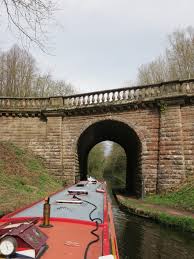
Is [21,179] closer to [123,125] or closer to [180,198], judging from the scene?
[123,125]

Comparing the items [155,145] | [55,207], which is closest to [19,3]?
[55,207]

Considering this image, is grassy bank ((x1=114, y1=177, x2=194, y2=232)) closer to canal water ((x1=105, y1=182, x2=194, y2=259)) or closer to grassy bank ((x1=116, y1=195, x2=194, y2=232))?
grassy bank ((x1=116, y1=195, x2=194, y2=232))

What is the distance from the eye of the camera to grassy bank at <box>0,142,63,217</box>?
13.9 metres

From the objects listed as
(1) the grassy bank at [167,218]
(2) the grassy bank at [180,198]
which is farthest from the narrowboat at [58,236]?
(2) the grassy bank at [180,198]

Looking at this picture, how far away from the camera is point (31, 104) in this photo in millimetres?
23203

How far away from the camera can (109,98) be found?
20906 millimetres

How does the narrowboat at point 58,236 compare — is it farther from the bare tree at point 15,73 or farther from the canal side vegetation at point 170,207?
the bare tree at point 15,73

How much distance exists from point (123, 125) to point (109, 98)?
214cm

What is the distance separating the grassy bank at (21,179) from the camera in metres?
13.9

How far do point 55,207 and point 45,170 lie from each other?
15134 mm

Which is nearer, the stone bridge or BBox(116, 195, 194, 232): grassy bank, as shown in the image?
BBox(116, 195, 194, 232): grassy bank

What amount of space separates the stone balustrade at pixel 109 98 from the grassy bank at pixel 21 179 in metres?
3.09

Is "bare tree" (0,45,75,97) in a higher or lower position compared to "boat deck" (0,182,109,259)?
higher

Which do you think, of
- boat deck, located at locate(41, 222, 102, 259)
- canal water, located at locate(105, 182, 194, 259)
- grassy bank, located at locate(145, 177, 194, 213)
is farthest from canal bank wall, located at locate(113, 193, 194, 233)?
boat deck, located at locate(41, 222, 102, 259)
